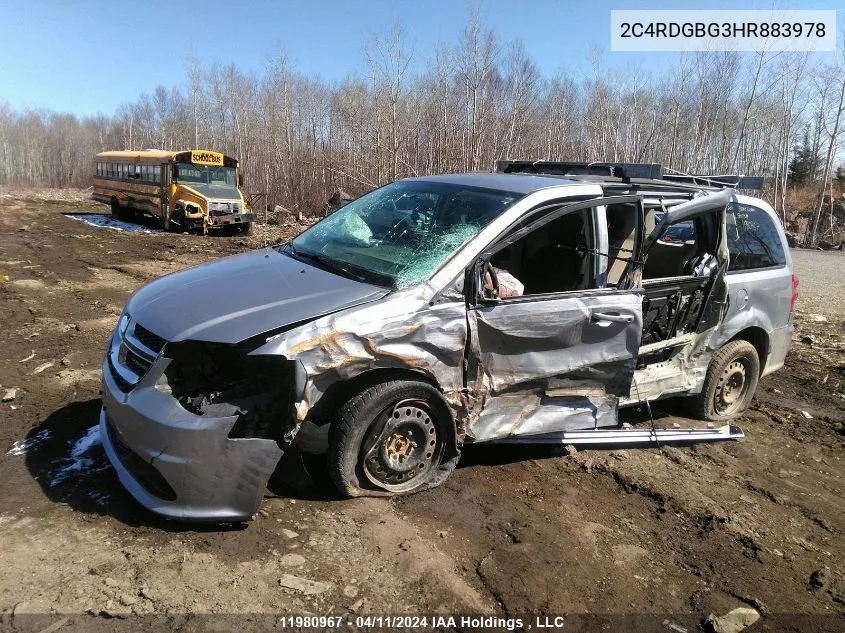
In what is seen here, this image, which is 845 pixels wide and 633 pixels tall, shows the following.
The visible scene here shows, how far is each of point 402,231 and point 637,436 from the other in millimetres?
2337

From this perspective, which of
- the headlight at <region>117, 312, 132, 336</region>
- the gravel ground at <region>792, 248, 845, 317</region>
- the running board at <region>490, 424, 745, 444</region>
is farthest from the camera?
the gravel ground at <region>792, 248, 845, 317</region>

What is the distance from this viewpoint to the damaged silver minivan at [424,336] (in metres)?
2.93

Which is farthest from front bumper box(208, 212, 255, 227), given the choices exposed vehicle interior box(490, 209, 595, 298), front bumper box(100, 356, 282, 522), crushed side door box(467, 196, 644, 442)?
front bumper box(100, 356, 282, 522)

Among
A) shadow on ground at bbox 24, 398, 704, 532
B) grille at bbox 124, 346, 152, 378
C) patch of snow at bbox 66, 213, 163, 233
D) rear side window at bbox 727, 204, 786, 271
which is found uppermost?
Result: rear side window at bbox 727, 204, 786, 271

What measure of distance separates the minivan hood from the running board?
1.41 meters

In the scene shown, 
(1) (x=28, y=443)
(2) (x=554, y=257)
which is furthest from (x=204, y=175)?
(2) (x=554, y=257)

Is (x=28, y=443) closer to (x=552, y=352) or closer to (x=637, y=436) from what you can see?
(x=552, y=352)

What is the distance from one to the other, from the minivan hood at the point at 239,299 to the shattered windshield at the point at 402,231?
0.67 feet

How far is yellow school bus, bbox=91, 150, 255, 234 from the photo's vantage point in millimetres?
19828

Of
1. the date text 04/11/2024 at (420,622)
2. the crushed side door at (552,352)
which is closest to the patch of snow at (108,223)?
the crushed side door at (552,352)

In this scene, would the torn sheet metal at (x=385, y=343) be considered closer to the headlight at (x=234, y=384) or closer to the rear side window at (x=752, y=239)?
the headlight at (x=234, y=384)

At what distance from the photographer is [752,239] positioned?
5191mm

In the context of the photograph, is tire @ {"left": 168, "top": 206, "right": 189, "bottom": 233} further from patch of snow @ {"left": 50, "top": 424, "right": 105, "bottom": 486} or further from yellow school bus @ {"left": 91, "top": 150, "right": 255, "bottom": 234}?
patch of snow @ {"left": 50, "top": 424, "right": 105, "bottom": 486}

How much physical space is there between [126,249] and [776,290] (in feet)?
49.0
